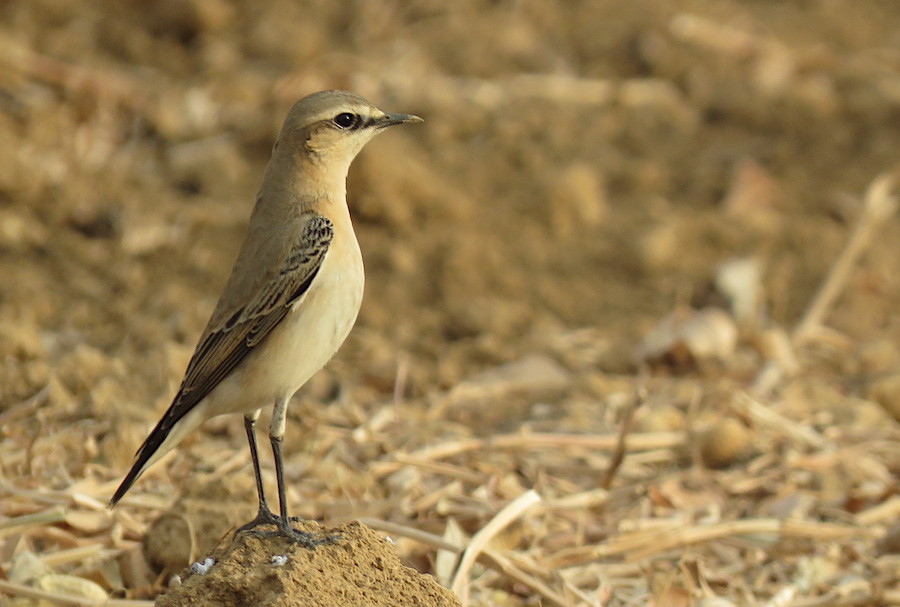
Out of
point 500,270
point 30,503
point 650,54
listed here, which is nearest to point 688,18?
point 650,54

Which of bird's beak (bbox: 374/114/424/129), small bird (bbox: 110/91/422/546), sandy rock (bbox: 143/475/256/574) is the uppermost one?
bird's beak (bbox: 374/114/424/129)

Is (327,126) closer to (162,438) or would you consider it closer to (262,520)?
(162,438)

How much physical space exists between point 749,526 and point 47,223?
5350mm

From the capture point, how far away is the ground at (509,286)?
5914 millimetres

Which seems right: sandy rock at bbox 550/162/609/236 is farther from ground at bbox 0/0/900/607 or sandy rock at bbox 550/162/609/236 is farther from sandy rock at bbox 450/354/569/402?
sandy rock at bbox 450/354/569/402

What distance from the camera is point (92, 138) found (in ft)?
31.8

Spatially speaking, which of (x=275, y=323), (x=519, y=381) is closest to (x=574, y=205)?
(x=519, y=381)

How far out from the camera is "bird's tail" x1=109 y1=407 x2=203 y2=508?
486cm

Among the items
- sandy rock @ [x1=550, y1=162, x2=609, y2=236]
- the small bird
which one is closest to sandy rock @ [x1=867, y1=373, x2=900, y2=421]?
sandy rock @ [x1=550, y1=162, x2=609, y2=236]

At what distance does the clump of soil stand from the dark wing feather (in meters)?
0.85

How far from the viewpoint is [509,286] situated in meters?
9.26

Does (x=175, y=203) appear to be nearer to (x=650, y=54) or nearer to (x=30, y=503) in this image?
(x=30, y=503)

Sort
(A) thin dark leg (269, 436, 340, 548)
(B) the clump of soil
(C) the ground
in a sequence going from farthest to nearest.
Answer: (C) the ground
(A) thin dark leg (269, 436, 340, 548)
(B) the clump of soil

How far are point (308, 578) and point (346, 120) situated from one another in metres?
2.09
